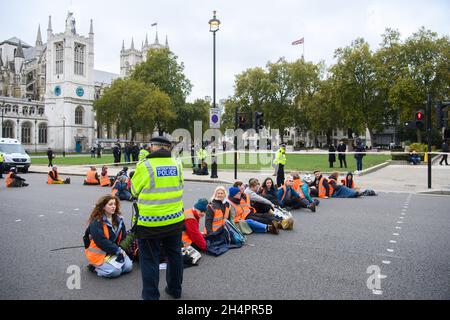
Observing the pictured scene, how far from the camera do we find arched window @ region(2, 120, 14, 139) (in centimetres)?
6662

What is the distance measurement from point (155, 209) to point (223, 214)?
9.07 feet

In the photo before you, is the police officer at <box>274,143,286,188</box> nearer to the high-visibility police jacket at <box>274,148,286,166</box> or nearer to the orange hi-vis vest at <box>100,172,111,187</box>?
the high-visibility police jacket at <box>274,148,286,166</box>

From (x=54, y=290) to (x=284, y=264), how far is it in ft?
10.5

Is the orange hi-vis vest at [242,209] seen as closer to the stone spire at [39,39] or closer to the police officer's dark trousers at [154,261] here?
the police officer's dark trousers at [154,261]

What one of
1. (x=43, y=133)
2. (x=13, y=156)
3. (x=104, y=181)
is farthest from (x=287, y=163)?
(x=43, y=133)

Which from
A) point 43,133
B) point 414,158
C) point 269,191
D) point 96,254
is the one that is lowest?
point 96,254

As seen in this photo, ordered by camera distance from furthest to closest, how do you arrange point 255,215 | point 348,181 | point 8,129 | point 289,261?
point 8,129 < point 348,181 < point 255,215 < point 289,261

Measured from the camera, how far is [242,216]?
8.00m

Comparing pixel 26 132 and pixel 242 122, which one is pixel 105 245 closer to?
pixel 242 122

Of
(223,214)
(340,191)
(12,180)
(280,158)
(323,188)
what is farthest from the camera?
(280,158)

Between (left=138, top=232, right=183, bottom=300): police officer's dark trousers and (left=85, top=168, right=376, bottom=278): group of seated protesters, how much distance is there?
54cm

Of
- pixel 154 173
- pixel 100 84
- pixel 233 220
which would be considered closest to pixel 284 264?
pixel 233 220
